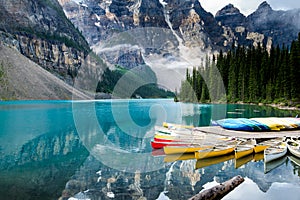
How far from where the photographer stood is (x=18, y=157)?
17875 mm

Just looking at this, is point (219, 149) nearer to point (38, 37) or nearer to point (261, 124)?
point (261, 124)

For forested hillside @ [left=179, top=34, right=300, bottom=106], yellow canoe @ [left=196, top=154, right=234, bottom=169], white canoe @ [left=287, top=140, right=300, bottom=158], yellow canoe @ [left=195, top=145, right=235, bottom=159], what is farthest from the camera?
forested hillside @ [left=179, top=34, right=300, bottom=106]

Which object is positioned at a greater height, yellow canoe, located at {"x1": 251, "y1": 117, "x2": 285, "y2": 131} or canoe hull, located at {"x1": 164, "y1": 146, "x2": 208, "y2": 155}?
yellow canoe, located at {"x1": 251, "y1": 117, "x2": 285, "y2": 131}

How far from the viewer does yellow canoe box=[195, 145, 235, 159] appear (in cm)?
1620

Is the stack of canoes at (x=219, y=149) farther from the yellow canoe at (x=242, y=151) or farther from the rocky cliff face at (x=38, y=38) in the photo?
the rocky cliff face at (x=38, y=38)

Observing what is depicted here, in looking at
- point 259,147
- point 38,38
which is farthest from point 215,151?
point 38,38

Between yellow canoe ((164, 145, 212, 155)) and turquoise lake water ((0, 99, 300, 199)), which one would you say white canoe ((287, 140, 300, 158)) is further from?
yellow canoe ((164, 145, 212, 155))

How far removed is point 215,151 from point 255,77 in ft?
204

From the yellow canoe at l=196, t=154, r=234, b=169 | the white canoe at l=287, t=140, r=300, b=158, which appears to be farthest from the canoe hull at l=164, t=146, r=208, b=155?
the white canoe at l=287, t=140, r=300, b=158

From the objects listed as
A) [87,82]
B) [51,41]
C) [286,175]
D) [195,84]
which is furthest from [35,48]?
[286,175]

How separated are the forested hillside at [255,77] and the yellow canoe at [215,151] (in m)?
41.0

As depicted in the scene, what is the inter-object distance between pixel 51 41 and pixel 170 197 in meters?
185

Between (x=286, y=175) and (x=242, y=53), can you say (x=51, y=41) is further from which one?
(x=286, y=175)

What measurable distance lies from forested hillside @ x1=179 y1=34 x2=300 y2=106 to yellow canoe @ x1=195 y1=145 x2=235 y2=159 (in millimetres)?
41024
